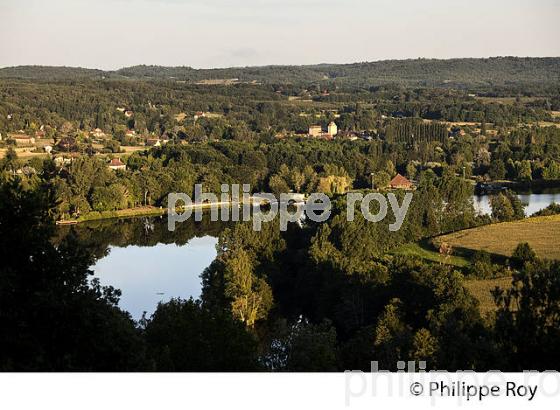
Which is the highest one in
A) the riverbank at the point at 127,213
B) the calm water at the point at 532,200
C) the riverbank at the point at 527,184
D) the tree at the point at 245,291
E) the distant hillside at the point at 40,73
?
the distant hillside at the point at 40,73

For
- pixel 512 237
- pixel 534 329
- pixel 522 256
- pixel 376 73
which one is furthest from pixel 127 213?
pixel 376 73

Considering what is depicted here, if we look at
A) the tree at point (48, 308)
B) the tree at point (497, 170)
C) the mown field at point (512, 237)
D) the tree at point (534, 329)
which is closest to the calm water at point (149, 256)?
the mown field at point (512, 237)

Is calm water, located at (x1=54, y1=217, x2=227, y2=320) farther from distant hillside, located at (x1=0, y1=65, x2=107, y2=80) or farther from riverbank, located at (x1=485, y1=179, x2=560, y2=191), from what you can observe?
distant hillside, located at (x1=0, y1=65, x2=107, y2=80)

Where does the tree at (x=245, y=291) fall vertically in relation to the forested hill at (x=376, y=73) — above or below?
below

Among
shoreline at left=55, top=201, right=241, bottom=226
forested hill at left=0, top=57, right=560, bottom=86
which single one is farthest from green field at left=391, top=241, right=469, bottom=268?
forested hill at left=0, top=57, right=560, bottom=86

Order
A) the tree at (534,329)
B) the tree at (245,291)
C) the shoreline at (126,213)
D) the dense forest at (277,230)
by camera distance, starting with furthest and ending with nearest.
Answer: the shoreline at (126,213), the tree at (245,291), the tree at (534,329), the dense forest at (277,230)

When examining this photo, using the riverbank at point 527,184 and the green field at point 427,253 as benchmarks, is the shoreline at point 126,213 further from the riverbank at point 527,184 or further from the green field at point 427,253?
the green field at point 427,253
